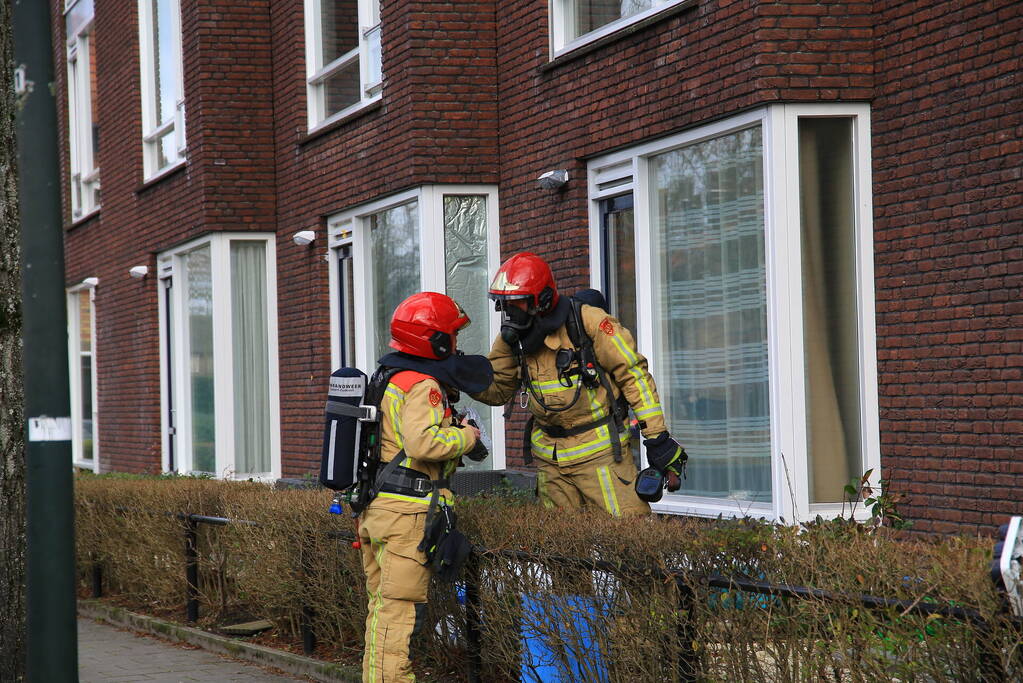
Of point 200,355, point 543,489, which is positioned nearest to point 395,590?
point 543,489

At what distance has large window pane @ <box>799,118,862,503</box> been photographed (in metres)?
8.42

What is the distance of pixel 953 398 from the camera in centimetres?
768

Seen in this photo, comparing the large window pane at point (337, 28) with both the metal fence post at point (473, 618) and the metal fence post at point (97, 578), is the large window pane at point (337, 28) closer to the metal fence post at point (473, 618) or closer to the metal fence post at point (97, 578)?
the metal fence post at point (97, 578)

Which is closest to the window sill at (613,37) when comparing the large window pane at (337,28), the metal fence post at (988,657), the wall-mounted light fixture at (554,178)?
the wall-mounted light fixture at (554,178)

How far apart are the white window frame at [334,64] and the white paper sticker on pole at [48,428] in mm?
7577

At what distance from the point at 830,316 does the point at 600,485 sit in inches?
104

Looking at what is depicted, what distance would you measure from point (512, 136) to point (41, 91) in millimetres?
6685

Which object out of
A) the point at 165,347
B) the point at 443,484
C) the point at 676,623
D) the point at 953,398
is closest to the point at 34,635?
the point at 443,484

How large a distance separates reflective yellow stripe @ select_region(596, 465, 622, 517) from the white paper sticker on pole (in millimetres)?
2473

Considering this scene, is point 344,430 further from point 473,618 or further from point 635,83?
point 635,83

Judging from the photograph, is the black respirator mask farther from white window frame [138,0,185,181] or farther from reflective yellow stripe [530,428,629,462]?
white window frame [138,0,185,181]

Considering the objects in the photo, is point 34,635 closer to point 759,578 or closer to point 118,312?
point 759,578

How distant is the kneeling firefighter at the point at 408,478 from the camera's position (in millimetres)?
5852

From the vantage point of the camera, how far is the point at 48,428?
5.14 m
